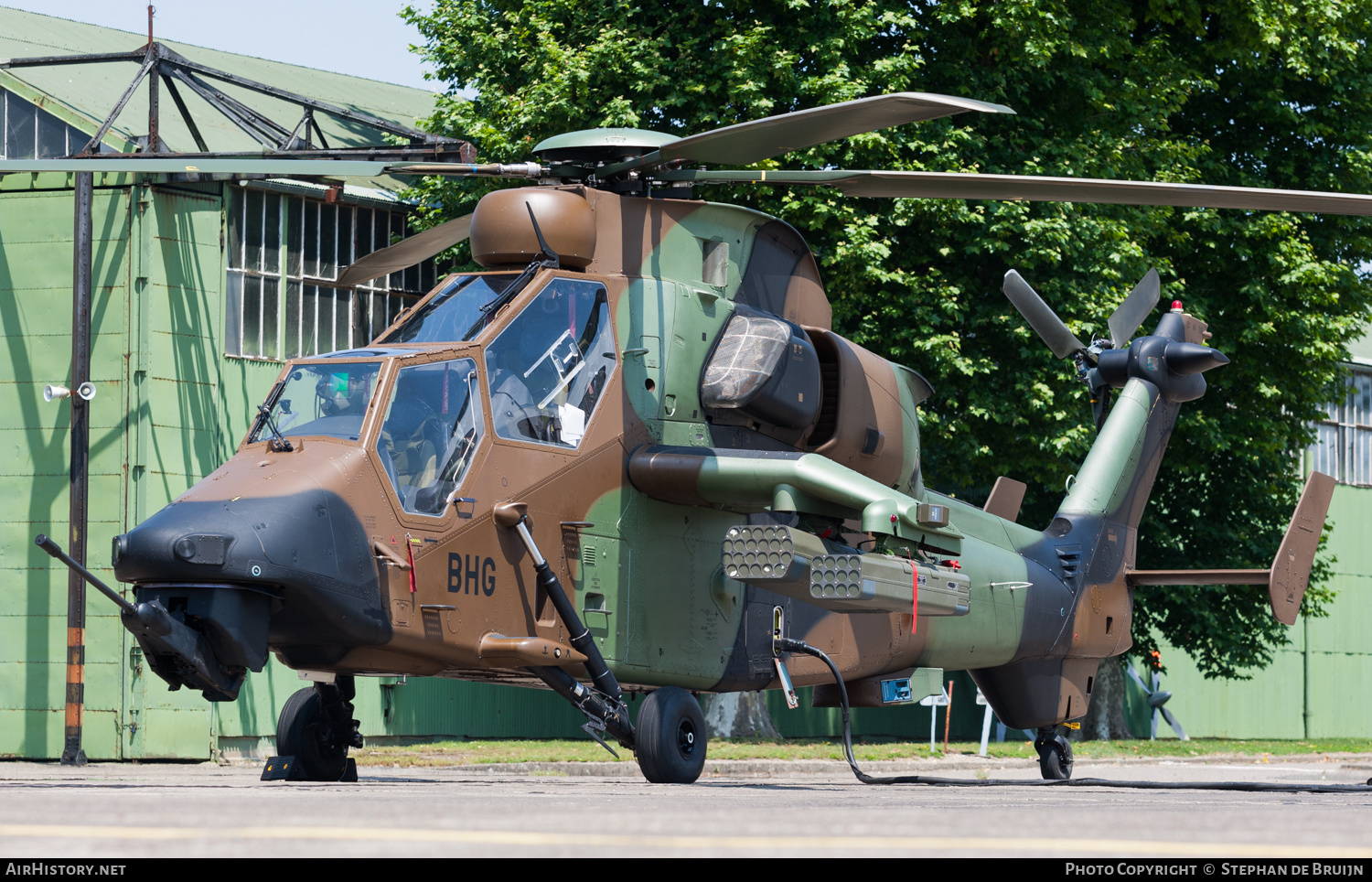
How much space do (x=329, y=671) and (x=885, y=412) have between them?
513 cm

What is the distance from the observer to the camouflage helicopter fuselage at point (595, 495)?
10109 millimetres

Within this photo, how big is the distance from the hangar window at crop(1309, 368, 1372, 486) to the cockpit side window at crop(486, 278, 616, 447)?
30921mm

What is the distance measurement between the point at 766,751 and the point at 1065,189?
10.6 meters

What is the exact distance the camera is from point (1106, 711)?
30203 mm

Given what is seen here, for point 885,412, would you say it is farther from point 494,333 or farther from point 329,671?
point 329,671

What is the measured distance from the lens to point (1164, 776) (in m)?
21.5

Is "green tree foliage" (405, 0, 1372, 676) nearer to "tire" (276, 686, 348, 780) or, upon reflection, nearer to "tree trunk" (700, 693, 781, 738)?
"tree trunk" (700, 693, 781, 738)

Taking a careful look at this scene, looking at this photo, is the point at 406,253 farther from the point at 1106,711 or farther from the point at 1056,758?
the point at 1106,711

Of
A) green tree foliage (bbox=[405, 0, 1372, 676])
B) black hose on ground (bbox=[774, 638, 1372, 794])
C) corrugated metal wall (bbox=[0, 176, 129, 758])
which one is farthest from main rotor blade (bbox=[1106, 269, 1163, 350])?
corrugated metal wall (bbox=[0, 176, 129, 758])

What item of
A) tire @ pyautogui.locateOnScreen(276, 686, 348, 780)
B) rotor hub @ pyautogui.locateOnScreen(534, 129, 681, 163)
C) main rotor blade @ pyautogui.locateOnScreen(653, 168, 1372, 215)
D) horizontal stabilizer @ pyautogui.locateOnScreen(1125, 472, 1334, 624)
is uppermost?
rotor hub @ pyautogui.locateOnScreen(534, 129, 681, 163)

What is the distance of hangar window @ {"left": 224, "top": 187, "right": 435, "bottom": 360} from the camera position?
22.5 meters

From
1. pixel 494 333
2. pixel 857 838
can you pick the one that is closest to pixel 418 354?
pixel 494 333

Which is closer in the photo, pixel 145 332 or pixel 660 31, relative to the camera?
pixel 145 332


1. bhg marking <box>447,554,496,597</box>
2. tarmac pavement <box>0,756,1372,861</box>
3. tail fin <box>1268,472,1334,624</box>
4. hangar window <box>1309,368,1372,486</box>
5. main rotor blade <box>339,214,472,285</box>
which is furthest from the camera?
hangar window <box>1309,368,1372,486</box>
